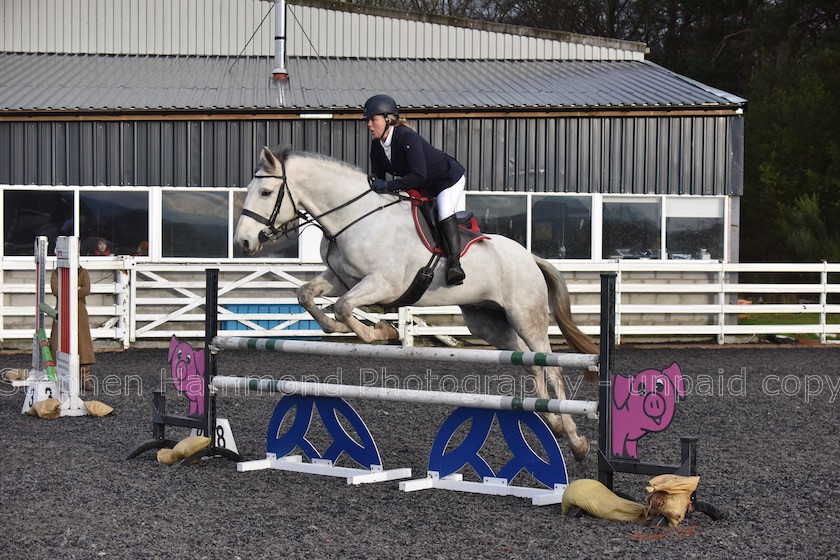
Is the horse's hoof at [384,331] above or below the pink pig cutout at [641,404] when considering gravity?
above

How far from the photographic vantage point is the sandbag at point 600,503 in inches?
214

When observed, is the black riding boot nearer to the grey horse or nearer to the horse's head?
the grey horse

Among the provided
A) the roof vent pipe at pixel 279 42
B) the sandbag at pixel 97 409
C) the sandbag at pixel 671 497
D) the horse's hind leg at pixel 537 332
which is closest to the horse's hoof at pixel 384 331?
the horse's hind leg at pixel 537 332

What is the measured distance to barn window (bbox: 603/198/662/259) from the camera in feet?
54.7

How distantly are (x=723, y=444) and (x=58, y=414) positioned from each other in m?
5.57

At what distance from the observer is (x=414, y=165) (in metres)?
6.66

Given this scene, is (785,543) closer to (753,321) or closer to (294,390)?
(294,390)

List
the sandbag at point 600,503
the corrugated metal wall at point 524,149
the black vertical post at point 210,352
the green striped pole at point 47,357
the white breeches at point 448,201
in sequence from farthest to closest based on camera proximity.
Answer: the corrugated metal wall at point 524,149 < the green striped pole at point 47,357 < the black vertical post at point 210,352 < the white breeches at point 448,201 < the sandbag at point 600,503

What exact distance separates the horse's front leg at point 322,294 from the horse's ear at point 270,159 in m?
0.74

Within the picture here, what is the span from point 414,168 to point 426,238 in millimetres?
444

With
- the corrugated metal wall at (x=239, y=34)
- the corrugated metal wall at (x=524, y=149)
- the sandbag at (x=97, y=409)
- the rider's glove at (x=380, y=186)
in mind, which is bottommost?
the sandbag at (x=97, y=409)

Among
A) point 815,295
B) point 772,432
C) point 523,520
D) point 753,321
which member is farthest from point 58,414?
point 815,295

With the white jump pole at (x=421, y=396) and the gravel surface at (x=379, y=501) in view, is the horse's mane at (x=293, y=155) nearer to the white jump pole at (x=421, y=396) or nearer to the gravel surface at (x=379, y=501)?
the white jump pole at (x=421, y=396)

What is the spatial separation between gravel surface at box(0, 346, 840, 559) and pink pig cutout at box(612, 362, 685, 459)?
0.46 meters
